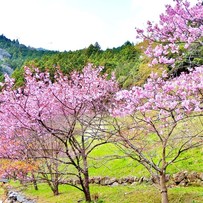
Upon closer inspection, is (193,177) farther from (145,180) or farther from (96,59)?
(96,59)

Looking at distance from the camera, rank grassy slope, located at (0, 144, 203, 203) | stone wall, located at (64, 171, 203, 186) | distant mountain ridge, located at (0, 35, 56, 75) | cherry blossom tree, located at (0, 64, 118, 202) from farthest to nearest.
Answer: distant mountain ridge, located at (0, 35, 56, 75), stone wall, located at (64, 171, 203, 186), cherry blossom tree, located at (0, 64, 118, 202), grassy slope, located at (0, 144, 203, 203)

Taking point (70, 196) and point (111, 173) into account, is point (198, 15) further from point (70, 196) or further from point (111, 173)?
point (111, 173)

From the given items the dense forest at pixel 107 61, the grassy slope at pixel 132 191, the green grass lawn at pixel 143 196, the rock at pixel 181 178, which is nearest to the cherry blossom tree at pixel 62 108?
the grassy slope at pixel 132 191

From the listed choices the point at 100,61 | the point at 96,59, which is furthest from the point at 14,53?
the point at 100,61

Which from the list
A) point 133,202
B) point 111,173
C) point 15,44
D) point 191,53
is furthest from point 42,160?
point 15,44

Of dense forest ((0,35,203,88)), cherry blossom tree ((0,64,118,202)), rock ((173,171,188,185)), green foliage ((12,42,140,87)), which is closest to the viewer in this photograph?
dense forest ((0,35,203,88))

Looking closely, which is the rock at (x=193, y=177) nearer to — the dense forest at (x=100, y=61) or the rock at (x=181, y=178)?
the rock at (x=181, y=178)

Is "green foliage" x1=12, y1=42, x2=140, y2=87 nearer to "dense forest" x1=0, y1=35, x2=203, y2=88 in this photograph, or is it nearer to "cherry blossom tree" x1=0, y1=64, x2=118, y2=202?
"dense forest" x1=0, y1=35, x2=203, y2=88

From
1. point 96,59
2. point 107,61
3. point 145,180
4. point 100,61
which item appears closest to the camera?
point 145,180

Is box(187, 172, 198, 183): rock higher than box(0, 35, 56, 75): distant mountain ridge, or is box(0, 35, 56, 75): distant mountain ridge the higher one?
box(0, 35, 56, 75): distant mountain ridge

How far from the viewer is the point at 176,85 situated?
6.56 meters

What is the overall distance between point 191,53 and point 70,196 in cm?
1124

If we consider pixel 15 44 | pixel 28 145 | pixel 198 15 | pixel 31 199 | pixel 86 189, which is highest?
pixel 15 44

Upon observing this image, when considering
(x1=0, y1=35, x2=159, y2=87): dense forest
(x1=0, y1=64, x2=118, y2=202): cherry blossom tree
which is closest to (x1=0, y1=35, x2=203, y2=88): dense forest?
(x1=0, y1=35, x2=159, y2=87): dense forest
